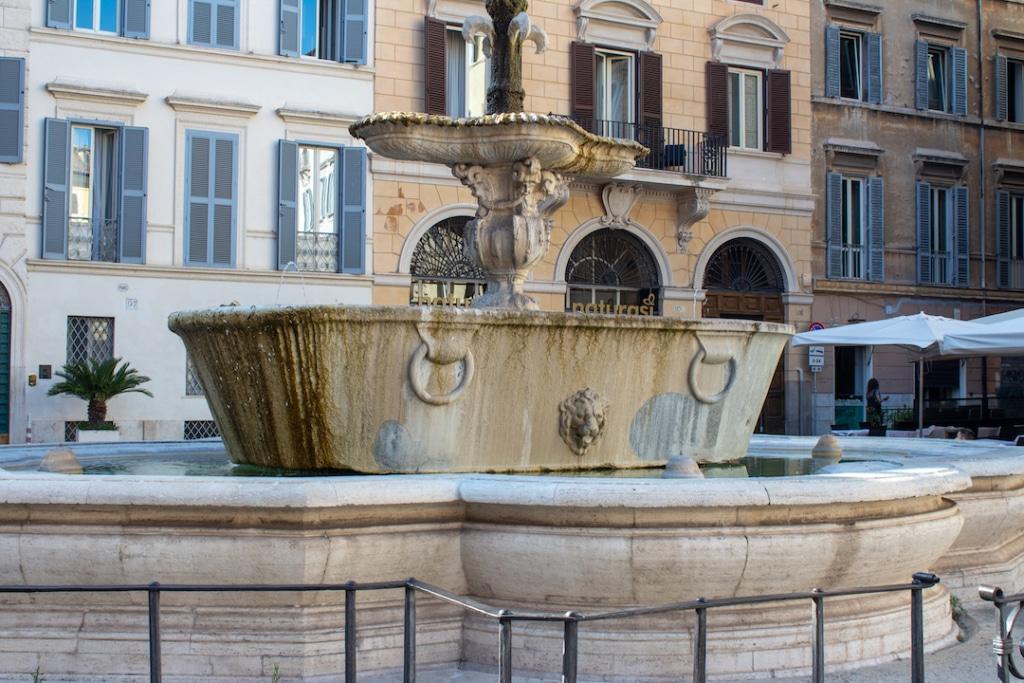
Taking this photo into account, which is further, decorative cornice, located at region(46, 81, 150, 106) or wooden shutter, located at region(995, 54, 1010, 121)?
wooden shutter, located at region(995, 54, 1010, 121)

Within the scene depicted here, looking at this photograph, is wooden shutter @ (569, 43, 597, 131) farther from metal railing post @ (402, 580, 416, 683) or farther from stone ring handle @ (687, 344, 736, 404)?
metal railing post @ (402, 580, 416, 683)

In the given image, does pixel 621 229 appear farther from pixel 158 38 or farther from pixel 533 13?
pixel 158 38

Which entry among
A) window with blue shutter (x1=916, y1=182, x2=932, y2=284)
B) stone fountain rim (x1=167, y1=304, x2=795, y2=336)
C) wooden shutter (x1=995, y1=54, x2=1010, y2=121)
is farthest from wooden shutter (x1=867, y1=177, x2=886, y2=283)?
stone fountain rim (x1=167, y1=304, x2=795, y2=336)

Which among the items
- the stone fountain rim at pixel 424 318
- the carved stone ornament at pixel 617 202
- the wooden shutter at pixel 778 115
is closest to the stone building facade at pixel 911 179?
the wooden shutter at pixel 778 115

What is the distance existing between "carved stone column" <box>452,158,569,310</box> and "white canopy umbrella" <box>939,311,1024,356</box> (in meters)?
10.1

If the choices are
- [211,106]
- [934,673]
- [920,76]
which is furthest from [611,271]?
[934,673]

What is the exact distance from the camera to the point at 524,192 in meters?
8.42

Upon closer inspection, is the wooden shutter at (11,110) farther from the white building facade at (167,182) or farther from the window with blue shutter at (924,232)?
the window with blue shutter at (924,232)

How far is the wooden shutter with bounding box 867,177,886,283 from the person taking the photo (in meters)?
27.8

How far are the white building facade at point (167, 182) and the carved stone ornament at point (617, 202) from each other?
4.69 m

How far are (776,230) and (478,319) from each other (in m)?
20.9

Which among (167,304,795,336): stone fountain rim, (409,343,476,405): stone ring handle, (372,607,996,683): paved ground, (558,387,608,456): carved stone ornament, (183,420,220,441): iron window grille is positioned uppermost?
(167,304,795,336): stone fountain rim

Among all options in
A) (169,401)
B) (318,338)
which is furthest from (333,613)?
(169,401)

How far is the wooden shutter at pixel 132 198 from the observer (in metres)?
20.9
